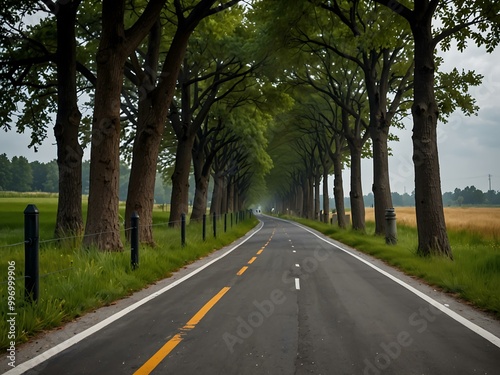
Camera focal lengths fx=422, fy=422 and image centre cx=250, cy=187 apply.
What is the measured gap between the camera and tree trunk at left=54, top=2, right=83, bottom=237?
42.3 ft

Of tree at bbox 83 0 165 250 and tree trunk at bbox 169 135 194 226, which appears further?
tree trunk at bbox 169 135 194 226

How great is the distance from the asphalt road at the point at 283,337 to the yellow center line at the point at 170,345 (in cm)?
1

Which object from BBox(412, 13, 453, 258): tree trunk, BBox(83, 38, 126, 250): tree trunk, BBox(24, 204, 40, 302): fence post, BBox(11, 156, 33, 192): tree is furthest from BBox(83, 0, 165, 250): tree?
BBox(11, 156, 33, 192): tree

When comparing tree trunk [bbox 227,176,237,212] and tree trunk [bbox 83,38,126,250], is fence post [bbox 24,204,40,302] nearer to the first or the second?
tree trunk [bbox 83,38,126,250]

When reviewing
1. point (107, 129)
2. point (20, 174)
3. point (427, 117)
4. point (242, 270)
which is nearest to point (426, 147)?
point (427, 117)

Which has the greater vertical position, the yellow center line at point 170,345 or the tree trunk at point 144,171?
the tree trunk at point 144,171

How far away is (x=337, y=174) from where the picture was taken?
102ft

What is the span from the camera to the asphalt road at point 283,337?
4.10m

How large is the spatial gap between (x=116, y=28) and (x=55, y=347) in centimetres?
823

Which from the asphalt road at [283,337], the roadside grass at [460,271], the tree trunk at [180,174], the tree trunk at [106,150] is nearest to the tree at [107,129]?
the tree trunk at [106,150]

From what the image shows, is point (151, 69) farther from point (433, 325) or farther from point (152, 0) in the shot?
point (433, 325)

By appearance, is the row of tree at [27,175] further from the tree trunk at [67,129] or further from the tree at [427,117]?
the tree at [427,117]

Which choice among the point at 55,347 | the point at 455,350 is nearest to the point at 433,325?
the point at 455,350

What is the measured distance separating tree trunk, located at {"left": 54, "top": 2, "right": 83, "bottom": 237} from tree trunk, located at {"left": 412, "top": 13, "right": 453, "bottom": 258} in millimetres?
10109
